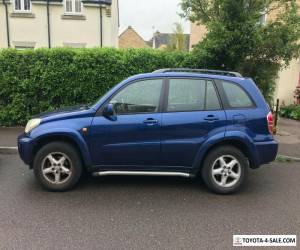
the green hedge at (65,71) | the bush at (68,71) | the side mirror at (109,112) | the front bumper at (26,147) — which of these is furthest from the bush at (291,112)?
the front bumper at (26,147)

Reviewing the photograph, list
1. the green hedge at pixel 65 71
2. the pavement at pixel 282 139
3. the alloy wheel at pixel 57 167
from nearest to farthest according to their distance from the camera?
the alloy wheel at pixel 57 167, the pavement at pixel 282 139, the green hedge at pixel 65 71

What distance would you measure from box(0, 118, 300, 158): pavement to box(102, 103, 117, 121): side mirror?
3285mm

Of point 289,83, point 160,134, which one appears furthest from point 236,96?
point 289,83

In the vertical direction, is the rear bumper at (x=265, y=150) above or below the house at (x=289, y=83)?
below

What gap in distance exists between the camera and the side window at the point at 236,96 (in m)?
5.34

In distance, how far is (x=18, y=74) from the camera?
31.0 ft

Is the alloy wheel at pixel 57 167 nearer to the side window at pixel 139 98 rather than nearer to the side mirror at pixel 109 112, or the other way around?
the side mirror at pixel 109 112

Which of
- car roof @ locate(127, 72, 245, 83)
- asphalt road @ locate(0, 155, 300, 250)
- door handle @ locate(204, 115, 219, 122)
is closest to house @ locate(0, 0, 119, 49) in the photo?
asphalt road @ locate(0, 155, 300, 250)

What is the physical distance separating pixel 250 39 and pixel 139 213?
5.81 metres

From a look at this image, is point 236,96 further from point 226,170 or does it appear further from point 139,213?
point 139,213

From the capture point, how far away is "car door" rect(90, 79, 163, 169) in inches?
203

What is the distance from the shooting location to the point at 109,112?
512cm

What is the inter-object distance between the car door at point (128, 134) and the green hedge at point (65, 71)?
4294 mm

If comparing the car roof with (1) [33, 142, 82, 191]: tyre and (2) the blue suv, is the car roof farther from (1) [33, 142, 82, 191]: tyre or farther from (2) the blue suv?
(1) [33, 142, 82, 191]: tyre
